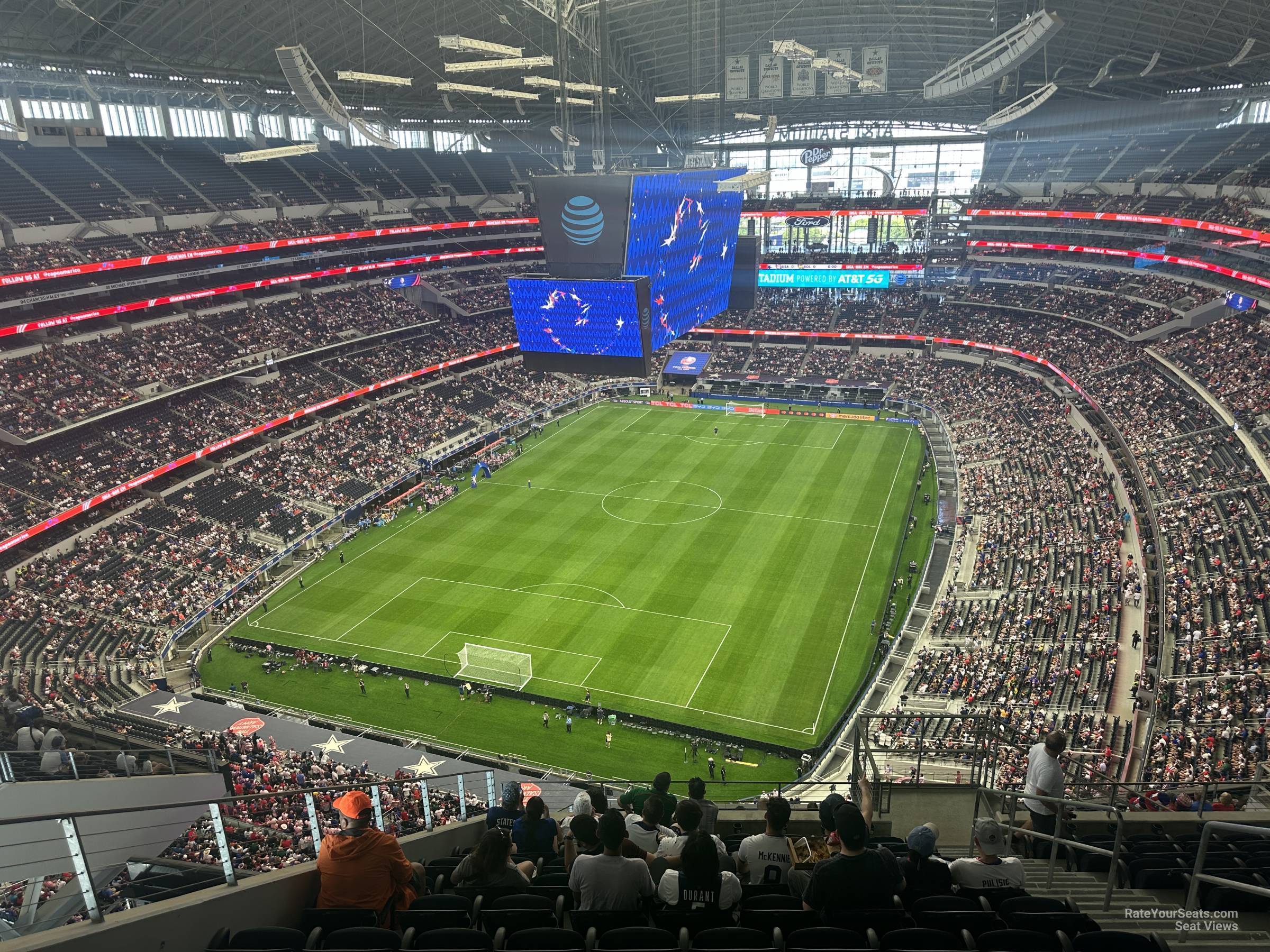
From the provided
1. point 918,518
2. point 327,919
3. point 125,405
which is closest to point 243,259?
point 125,405

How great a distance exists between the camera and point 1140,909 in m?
6.57

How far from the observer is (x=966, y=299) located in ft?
224

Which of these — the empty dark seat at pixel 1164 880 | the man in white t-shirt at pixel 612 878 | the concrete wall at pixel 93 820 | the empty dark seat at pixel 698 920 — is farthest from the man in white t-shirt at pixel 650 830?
the concrete wall at pixel 93 820

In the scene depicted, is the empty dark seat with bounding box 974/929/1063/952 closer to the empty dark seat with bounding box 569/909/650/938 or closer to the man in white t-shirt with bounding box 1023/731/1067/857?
the empty dark seat with bounding box 569/909/650/938

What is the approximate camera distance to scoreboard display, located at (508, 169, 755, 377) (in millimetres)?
37188

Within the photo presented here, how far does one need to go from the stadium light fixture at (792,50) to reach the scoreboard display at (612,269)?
298 inches

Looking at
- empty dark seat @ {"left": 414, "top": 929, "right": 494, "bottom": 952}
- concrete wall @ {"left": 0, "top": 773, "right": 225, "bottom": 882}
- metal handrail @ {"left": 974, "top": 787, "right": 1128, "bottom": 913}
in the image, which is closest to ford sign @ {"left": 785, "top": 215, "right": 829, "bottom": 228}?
metal handrail @ {"left": 974, "top": 787, "right": 1128, "bottom": 913}

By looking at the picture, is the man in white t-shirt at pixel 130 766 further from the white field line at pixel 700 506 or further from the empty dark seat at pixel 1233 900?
the white field line at pixel 700 506

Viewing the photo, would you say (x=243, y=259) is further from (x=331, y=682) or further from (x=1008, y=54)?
(x=1008, y=54)

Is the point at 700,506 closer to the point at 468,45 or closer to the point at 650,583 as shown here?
the point at 650,583

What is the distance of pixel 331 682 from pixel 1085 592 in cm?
2668

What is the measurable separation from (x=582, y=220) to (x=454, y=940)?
35.7 metres

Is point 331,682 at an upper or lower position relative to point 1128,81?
lower

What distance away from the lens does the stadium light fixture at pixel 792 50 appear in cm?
4816
